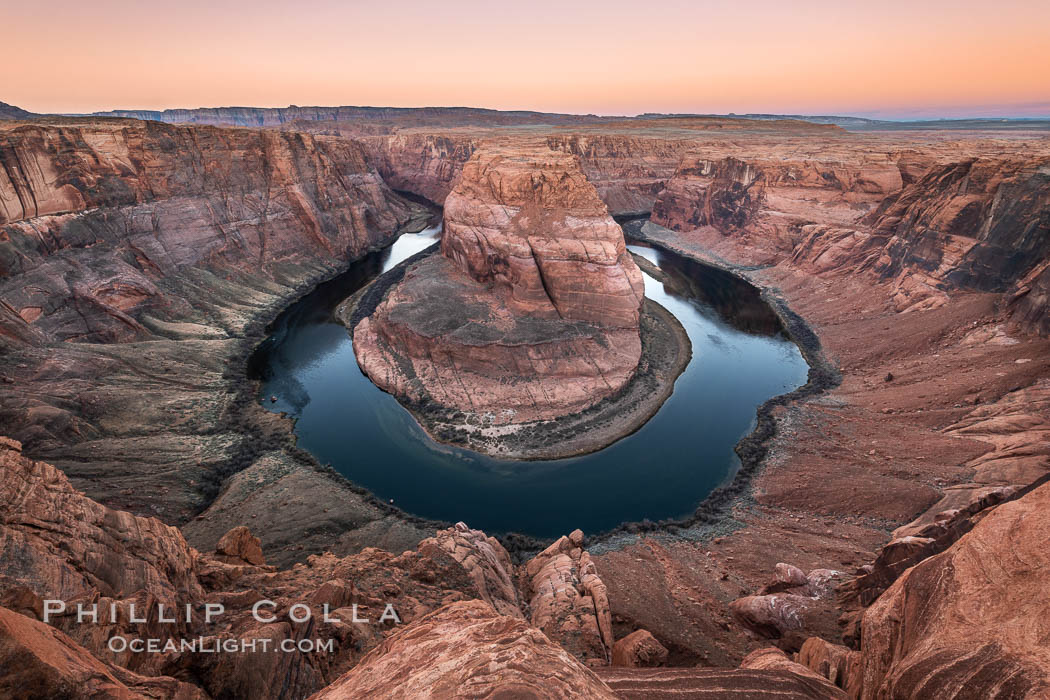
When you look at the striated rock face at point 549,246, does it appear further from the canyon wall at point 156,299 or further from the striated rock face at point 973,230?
the striated rock face at point 973,230

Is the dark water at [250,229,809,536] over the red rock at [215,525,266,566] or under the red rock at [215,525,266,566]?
under

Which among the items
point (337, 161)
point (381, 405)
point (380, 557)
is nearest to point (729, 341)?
point (381, 405)

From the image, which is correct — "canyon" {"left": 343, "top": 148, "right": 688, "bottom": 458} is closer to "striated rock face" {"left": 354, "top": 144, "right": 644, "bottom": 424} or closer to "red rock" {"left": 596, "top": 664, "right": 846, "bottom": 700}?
"striated rock face" {"left": 354, "top": 144, "right": 644, "bottom": 424}

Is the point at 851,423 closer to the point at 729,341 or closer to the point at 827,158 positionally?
the point at 729,341

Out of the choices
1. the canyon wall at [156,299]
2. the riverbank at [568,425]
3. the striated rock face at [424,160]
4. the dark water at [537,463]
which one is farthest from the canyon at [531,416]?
the striated rock face at [424,160]

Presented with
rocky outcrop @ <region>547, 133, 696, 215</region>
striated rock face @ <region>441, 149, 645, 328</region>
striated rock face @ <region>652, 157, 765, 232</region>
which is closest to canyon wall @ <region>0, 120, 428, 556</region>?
striated rock face @ <region>441, 149, 645, 328</region>

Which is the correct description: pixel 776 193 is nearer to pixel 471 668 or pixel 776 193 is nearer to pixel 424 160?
pixel 471 668
